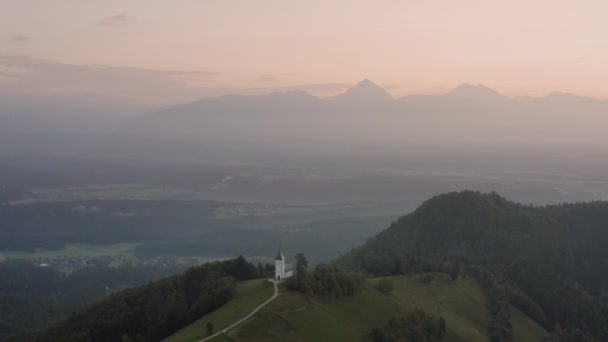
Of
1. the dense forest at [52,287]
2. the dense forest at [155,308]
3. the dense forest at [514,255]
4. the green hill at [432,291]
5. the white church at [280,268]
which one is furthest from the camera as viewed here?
the dense forest at [52,287]

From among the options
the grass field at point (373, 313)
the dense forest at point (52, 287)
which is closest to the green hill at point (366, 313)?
the grass field at point (373, 313)

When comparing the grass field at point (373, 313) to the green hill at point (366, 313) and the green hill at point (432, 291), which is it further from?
Answer: the green hill at point (432, 291)

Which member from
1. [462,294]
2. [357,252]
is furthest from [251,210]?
[462,294]

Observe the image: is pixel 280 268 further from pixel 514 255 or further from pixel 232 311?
pixel 514 255

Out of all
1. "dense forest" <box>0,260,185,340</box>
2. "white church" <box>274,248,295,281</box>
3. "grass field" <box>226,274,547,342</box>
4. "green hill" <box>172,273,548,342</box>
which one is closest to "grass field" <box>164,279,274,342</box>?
"green hill" <box>172,273,548,342</box>

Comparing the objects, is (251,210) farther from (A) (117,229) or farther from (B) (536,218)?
(B) (536,218)

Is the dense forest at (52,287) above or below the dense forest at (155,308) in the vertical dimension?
below
